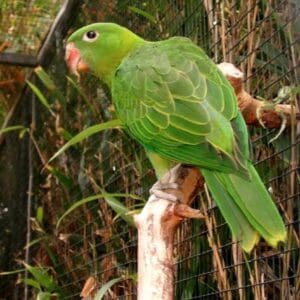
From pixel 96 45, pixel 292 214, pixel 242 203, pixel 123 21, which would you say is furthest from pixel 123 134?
pixel 242 203

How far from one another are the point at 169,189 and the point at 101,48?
55 cm

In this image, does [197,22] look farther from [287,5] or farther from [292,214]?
[292,214]

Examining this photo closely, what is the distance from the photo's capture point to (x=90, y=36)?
1.65 meters

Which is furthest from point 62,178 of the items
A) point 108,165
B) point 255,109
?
point 255,109

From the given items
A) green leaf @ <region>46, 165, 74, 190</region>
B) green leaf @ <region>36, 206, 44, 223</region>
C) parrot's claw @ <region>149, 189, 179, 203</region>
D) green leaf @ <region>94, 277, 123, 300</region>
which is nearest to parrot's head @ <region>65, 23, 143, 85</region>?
parrot's claw @ <region>149, 189, 179, 203</region>

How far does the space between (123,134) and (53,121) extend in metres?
0.71

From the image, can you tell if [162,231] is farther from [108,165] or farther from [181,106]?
[108,165]

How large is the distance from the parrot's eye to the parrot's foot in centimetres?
52

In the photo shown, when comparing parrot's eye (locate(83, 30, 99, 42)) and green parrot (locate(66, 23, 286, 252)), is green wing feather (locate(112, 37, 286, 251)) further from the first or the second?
parrot's eye (locate(83, 30, 99, 42))

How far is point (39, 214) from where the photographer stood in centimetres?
257

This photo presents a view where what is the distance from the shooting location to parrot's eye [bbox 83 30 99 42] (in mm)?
1640

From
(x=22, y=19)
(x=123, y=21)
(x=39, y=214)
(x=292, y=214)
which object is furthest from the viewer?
(x=22, y=19)

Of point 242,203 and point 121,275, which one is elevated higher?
point 121,275

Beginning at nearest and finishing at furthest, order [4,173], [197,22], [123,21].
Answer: [197,22], [123,21], [4,173]
